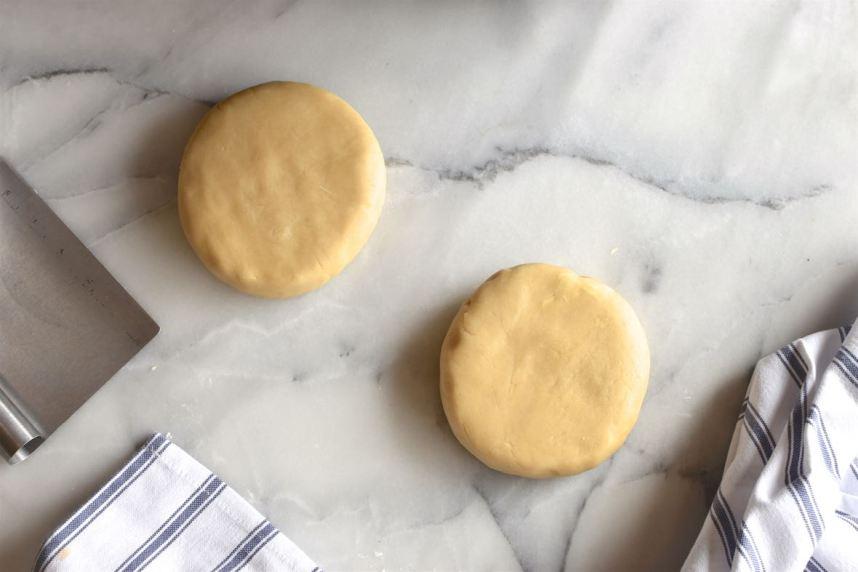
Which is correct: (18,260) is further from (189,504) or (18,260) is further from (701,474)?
(701,474)

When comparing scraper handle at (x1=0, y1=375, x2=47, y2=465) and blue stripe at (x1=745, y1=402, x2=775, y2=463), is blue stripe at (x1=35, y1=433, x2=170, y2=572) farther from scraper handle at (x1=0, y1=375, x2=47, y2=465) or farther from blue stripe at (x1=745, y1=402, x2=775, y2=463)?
blue stripe at (x1=745, y1=402, x2=775, y2=463)

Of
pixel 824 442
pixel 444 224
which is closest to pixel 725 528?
pixel 824 442

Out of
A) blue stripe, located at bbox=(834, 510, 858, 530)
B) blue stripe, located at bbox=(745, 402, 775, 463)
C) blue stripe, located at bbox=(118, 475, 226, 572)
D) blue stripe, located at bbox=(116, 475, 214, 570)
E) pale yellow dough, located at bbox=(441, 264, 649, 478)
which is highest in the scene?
blue stripe, located at bbox=(116, 475, 214, 570)

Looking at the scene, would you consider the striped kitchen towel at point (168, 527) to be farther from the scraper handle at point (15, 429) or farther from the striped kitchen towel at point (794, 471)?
the striped kitchen towel at point (794, 471)

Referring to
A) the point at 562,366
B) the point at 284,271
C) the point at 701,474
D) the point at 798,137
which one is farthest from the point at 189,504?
the point at 798,137

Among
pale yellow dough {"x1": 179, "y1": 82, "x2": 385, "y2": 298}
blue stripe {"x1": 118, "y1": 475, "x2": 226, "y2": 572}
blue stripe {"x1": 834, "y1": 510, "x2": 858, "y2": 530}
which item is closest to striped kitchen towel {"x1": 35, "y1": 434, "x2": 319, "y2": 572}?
blue stripe {"x1": 118, "y1": 475, "x2": 226, "y2": 572}

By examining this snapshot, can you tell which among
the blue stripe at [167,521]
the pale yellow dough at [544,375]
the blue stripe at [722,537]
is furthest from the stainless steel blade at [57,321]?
the blue stripe at [722,537]

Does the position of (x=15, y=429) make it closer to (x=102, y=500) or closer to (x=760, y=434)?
(x=102, y=500)
